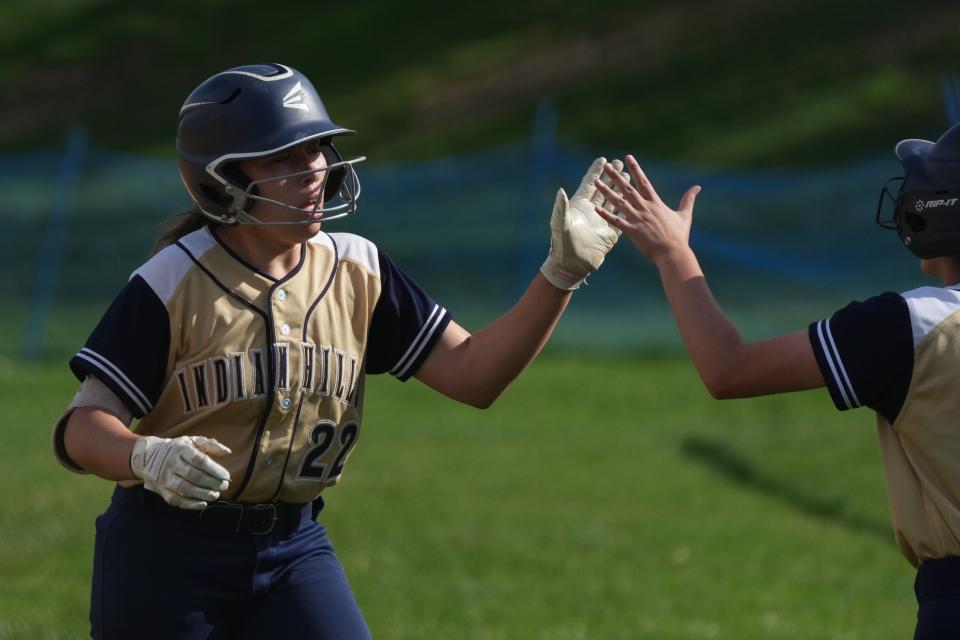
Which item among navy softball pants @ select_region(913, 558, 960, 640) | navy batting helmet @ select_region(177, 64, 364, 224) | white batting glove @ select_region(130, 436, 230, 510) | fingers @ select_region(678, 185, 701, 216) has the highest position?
navy batting helmet @ select_region(177, 64, 364, 224)

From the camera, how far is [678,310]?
144 inches

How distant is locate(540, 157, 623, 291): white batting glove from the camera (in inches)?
155

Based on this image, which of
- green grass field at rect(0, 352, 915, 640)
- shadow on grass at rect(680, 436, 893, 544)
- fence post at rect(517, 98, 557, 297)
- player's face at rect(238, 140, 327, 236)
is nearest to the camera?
player's face at rect(238, 140, 327, 236)

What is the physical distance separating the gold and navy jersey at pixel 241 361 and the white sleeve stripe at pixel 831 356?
1.30 m

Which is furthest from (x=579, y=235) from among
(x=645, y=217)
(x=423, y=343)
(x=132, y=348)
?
(x=132, y=348)

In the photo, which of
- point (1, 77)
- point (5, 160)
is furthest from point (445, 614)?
point (1, 77)

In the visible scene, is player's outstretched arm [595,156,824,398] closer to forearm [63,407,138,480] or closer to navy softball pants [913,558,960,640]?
navy softball pants [913,558,960,640]

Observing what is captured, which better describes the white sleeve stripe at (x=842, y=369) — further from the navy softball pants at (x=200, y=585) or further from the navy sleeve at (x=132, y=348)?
the navy sleeve at (x=132, y=348)

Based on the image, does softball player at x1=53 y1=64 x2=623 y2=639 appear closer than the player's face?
Yes

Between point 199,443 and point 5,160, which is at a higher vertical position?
point 199,443

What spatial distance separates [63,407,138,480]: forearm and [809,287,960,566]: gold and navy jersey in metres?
1.67

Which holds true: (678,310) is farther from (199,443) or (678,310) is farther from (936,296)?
(199,443)

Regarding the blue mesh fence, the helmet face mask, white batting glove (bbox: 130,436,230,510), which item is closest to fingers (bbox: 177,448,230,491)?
white batting glove (bbox: 130,436,230,510)

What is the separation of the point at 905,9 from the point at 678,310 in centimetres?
2220
